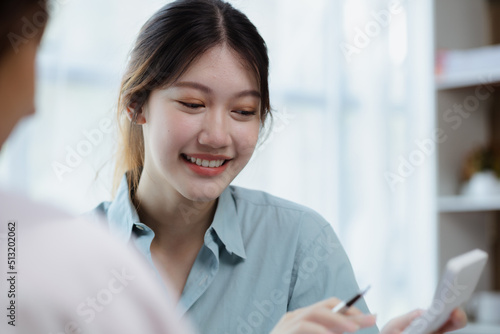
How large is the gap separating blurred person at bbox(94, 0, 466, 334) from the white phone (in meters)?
0.37

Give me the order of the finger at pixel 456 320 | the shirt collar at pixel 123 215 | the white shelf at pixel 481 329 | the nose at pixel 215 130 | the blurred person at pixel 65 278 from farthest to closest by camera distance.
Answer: the white shelf at pixel 481 329 → the shirt collar at pixel 123 215 → the nose at pixel 215 130 → the finger at pixel 456 320 → the blurred person at pixel 65 278

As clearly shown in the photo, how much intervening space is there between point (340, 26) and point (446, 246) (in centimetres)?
124

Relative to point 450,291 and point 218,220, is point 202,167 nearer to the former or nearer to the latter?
point 218,220

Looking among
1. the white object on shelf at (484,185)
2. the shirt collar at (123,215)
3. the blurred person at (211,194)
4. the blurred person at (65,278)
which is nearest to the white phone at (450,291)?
the blurred person at (211,194)

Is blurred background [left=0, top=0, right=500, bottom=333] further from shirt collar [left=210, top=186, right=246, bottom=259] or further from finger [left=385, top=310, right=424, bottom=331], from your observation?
finger [left=385, top=310, right=424, bottom=331]

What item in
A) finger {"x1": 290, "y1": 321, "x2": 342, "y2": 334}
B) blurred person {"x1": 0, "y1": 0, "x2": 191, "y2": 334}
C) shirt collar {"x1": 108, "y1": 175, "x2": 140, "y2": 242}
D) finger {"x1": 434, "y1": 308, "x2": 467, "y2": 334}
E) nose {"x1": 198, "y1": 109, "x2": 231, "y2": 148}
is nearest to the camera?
blurred person {"x1": 0, "y1": 0, "x2": 191, "y2": 334}

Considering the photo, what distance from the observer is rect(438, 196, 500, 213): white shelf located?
2748 mm

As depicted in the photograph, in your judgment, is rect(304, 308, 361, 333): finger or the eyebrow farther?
the eyebrow

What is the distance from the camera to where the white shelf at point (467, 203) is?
2.75m

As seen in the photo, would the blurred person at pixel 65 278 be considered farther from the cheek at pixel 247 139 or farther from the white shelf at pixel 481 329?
the white shelf at pixel 481 329

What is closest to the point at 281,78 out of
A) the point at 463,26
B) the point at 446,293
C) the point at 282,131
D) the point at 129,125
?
the point at 282,131

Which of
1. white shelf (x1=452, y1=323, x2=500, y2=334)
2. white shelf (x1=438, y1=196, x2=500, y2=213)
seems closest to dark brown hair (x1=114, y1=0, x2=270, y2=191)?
white shelf (x1=438, y1=196, x2=500, y2=213)

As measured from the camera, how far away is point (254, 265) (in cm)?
146

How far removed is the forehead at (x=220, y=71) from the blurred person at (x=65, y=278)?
2.64 ft
